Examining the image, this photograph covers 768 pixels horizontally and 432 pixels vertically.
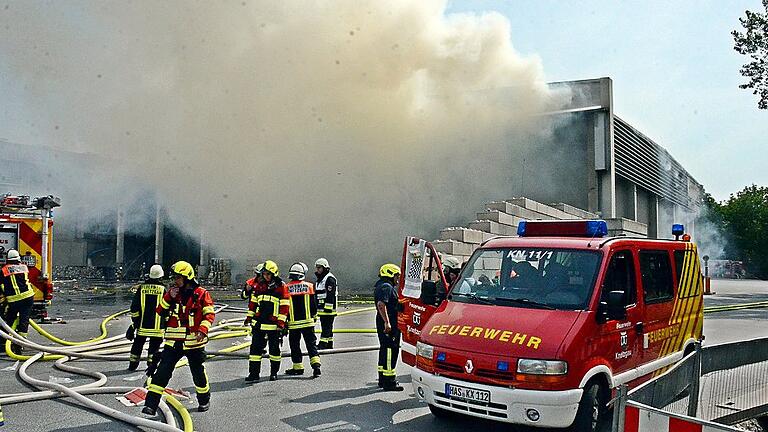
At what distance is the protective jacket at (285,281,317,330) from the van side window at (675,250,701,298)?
4.34 m

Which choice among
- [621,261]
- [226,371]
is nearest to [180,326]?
[226,371]

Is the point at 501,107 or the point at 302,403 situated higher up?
the point at 501,107

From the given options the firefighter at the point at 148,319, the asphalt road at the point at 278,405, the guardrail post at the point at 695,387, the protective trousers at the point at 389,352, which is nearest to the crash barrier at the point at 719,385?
the guardrail post at the point at 695,387

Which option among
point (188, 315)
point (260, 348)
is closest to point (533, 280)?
point (188, 315)

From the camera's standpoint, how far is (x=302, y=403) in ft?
22.6

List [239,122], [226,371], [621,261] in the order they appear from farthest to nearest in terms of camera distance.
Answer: [239,122]
[226,371]
[621,261]

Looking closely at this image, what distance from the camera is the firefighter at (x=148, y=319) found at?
26.2 feet

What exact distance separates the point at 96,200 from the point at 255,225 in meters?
5.38

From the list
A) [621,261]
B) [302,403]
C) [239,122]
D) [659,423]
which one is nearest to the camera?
[659,423]

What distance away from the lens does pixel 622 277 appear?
236 inches

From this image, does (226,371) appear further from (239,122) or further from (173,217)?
(173,217)

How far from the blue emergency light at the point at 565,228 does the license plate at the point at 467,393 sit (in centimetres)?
211

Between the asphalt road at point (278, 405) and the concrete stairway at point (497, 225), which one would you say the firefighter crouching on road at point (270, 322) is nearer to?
the asphalt road at point (278, 405)

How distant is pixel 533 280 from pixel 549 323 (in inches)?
25.3
